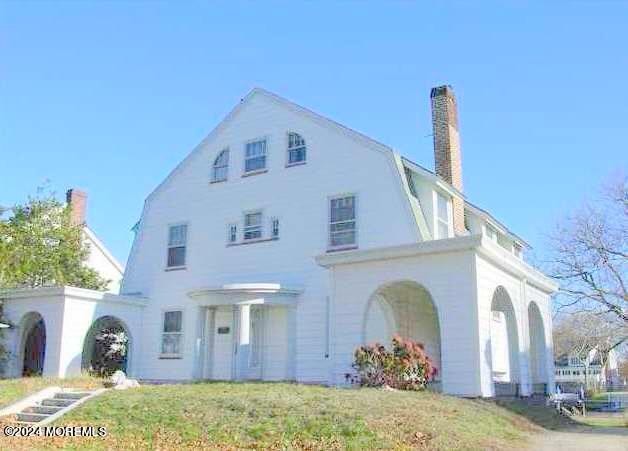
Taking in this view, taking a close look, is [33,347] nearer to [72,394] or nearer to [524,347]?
[72,394]

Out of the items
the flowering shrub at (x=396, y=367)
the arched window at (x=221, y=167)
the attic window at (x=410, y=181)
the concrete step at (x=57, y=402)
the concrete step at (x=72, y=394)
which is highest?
the arched window at (x=221, y=167)

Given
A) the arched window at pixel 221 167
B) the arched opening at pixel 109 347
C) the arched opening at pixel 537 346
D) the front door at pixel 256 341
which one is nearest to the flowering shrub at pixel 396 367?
the arched opening at pixel 537 346

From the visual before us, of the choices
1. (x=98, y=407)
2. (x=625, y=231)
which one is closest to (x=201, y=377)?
(x=98, y=407)

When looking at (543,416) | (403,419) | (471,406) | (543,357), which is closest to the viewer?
(403,419)

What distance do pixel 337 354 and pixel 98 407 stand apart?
5946 mm

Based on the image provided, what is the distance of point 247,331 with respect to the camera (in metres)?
19.3

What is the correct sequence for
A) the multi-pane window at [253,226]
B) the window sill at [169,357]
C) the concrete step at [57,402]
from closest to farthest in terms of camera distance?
the concrete step at [57,402] < the multi-pane window at [253,226] < the window sill at [169,357]

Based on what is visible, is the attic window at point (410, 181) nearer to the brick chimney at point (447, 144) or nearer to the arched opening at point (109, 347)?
the brick chimney at point (447, 144)

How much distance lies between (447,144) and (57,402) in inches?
572

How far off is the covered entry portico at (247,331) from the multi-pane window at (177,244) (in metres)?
3.34

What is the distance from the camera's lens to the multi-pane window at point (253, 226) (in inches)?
864

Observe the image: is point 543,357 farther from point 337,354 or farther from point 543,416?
point 337,354

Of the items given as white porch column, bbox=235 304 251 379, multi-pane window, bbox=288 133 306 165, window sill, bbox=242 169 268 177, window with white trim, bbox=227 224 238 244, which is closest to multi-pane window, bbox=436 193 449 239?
multi-pane window, bbox=288 133 306 165

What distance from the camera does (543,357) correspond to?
19391 millimetres
